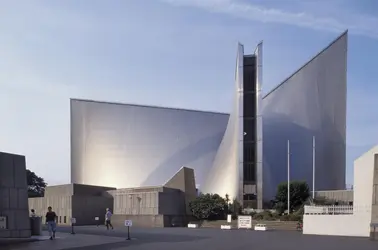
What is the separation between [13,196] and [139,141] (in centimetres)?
4017

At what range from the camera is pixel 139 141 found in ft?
182

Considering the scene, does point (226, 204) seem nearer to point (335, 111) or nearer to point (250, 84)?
point (250, 84)

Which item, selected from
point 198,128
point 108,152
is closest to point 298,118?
point 198,128

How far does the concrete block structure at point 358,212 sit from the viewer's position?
62.2 feet

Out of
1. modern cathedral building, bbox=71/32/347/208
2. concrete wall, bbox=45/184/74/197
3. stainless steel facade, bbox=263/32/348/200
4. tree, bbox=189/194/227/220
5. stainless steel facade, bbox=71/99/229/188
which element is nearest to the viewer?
tree, bbox=189/194/227/220

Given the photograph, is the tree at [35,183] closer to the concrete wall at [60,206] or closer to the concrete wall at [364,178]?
the concrete wall at [60,206]

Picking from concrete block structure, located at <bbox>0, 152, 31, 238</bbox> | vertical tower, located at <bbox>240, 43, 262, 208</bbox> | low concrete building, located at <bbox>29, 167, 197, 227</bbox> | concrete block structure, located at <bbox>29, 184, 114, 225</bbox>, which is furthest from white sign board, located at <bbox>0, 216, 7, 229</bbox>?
vertical tower, located at <bbox>240, 43, 262, 208</bbox>

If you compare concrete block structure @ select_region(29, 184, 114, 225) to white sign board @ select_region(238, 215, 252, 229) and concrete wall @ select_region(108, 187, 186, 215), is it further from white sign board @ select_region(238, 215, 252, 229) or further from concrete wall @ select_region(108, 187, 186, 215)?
white sign board @ select_region(238, 215, 252, 229)

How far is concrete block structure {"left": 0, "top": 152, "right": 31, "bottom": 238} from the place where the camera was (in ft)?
49.7

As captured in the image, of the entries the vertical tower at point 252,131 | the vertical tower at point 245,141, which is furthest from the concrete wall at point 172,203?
the vertical tower at point 252,131

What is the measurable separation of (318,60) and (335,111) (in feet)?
18.2

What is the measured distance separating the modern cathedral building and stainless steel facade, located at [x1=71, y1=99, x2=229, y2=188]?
0.11 metres

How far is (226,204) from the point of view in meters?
36.2

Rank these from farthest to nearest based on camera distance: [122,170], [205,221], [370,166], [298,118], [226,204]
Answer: [122,170]
[298,118]
[226,204]
[205,221]
[370,166]
